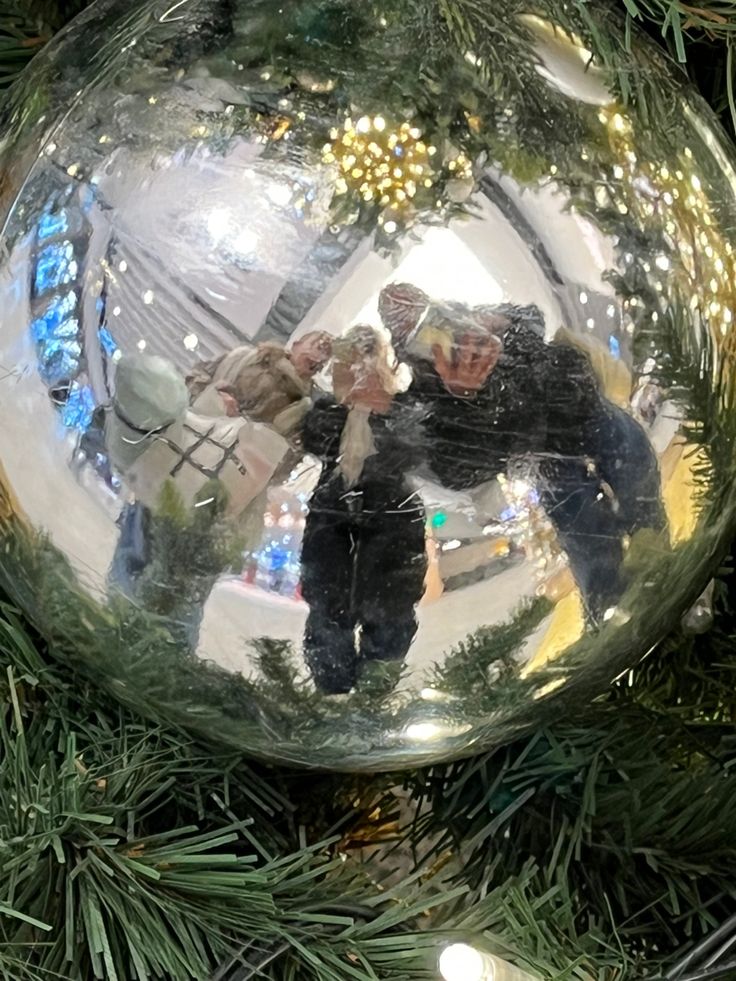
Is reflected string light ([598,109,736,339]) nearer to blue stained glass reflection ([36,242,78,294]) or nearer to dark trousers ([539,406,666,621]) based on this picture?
dark trousers ([539,406,666,621])

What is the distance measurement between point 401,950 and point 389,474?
0.75 ft

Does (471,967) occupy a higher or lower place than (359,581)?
lower

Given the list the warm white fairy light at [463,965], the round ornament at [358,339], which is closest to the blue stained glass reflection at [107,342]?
the round ornament at [358,339]

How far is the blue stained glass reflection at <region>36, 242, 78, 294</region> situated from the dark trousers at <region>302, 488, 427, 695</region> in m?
0.11

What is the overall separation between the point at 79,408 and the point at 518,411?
0.44 ft

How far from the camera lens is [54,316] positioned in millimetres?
317

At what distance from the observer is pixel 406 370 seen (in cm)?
29

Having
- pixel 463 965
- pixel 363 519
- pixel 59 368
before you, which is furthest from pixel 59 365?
pixel 463 965

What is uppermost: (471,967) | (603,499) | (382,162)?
(382,162)

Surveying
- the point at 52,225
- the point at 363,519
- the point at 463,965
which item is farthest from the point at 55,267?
the point at 463,965

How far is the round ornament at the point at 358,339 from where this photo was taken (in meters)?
0.29

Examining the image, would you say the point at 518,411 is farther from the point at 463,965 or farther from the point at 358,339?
the point at 463,965

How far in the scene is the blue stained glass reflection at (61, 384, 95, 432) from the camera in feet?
1.03

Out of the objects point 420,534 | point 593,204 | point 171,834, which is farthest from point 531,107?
point 171,834
